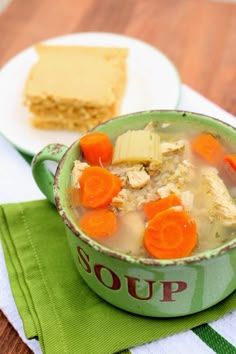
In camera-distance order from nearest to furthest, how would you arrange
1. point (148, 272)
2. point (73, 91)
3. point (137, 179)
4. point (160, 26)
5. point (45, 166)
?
point (148, 272) < point (137, 179) < point (45, 166) < point (73, 91) < point (160, 26)

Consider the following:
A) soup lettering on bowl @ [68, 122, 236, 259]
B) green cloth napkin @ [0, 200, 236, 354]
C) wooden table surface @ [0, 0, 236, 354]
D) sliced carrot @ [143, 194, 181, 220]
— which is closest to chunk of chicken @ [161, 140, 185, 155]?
soup lettering on bowl @ [68, 122, 236, 259]

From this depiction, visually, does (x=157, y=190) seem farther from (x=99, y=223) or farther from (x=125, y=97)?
(x=125, y=97)

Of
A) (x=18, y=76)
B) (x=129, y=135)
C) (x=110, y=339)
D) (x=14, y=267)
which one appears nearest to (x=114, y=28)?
(x=18, y=76)

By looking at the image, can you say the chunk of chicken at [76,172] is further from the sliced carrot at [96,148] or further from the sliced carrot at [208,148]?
the sliced carrot at [208,148]

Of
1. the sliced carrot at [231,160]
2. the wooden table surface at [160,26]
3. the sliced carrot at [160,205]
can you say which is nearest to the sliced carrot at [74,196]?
the sliced carrot at [160,205]

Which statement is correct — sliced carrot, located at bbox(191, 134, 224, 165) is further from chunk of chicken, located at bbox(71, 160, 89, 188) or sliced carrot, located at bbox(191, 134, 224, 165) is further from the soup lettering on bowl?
chunk of chicken, located at bbox(71, 160, 89, 188)

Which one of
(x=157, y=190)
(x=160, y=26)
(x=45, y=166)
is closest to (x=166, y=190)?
(x=157, y=190)
